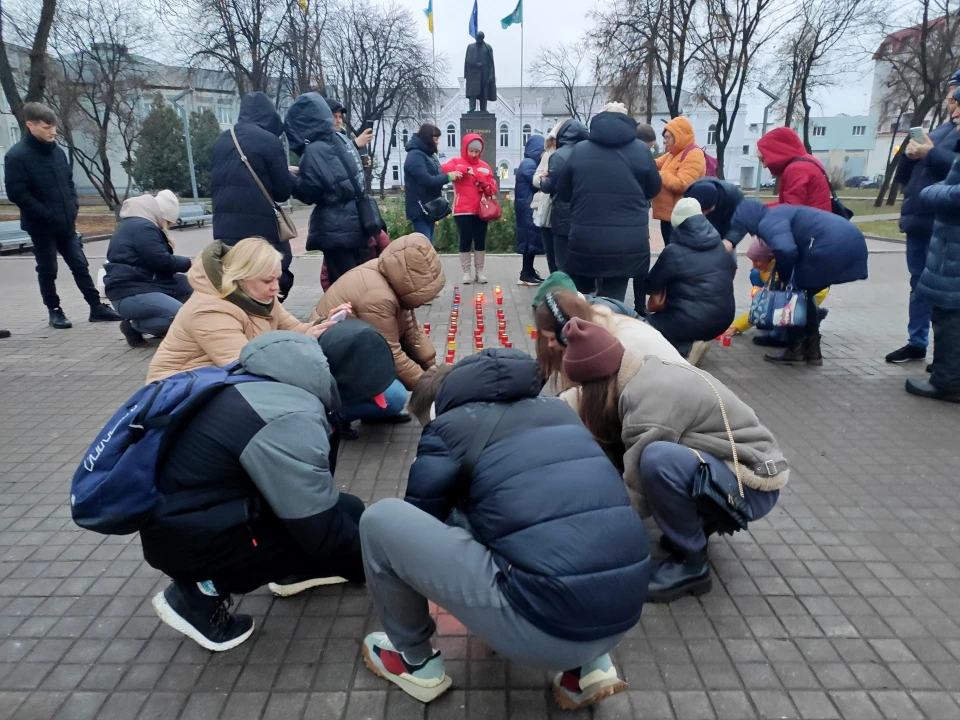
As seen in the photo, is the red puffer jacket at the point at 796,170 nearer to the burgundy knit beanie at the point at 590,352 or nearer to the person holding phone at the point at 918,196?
the person holding phone at the point at 918,196

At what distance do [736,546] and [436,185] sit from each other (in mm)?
6576

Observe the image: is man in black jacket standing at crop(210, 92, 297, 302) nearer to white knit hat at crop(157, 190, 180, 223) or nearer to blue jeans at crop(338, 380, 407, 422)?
white knit hat at crop(157, 190, 180, 223)

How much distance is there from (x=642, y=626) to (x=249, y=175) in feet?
16.1

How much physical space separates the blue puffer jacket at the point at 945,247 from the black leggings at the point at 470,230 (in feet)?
18.8

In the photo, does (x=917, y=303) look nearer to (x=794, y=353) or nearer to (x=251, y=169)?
(x=794, y=353)

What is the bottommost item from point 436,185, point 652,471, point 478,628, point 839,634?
point 839,634

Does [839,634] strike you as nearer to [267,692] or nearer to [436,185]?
[267,692]

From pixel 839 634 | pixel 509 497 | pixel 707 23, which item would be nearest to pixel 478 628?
pixel 509 497

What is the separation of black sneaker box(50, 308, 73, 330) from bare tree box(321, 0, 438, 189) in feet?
100

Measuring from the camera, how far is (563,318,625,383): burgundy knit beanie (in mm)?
2568

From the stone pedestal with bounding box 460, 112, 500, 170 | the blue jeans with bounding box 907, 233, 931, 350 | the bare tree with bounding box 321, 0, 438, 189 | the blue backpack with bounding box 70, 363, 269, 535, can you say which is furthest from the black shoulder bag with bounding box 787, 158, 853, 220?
the bare tree with bounding box 321, 0, 438, 189

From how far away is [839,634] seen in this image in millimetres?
2680

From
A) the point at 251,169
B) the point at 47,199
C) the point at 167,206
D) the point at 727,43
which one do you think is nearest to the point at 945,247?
the point at 251,169

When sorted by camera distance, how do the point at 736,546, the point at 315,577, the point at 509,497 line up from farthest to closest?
the point at 736,546, the point at 315,577, the point at 509,497
